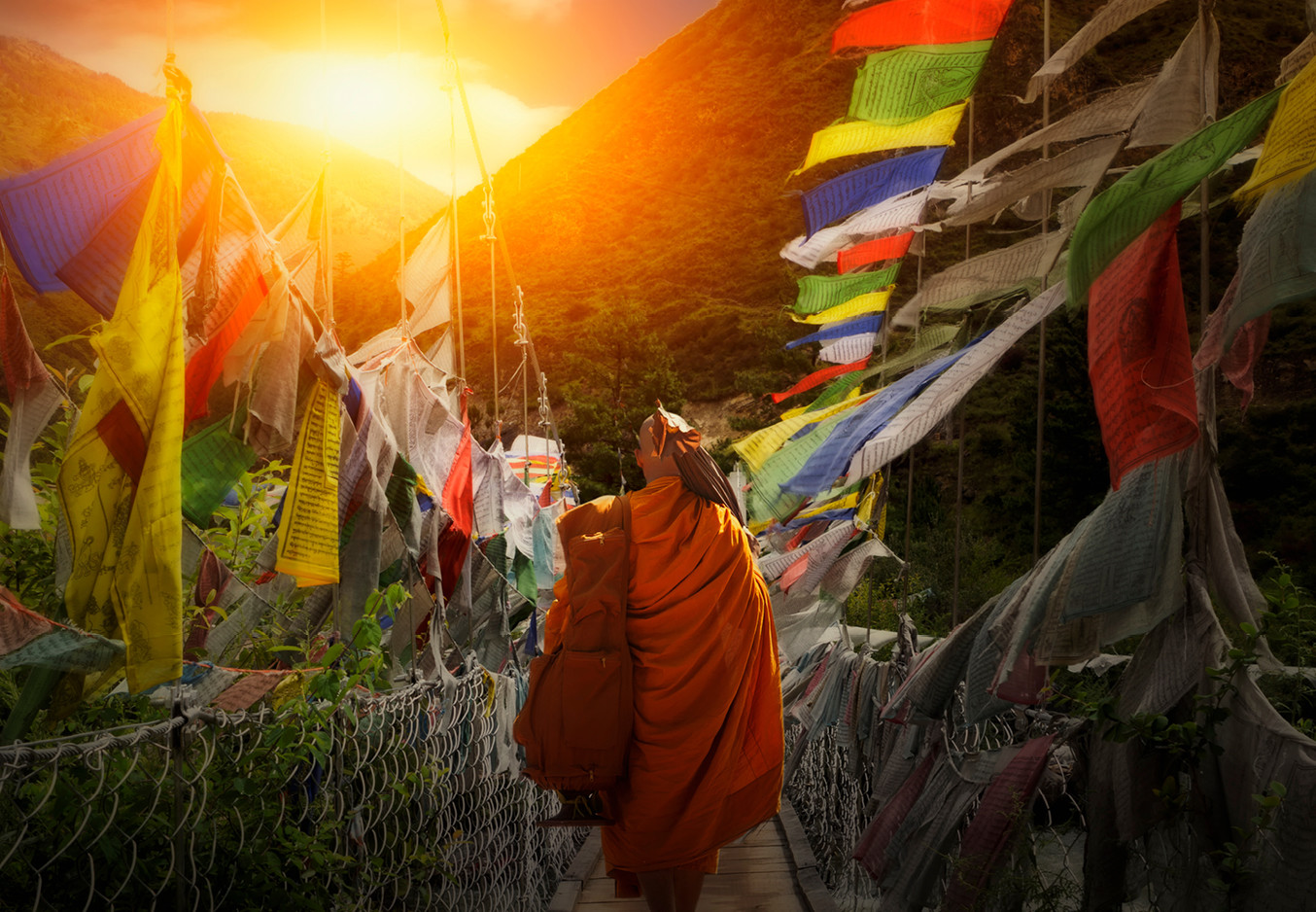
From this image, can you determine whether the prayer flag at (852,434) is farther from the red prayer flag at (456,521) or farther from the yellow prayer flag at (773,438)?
the red prayer flag at (456,521)

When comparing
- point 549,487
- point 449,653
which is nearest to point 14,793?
point 449,653

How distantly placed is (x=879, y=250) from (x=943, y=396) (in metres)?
2.81

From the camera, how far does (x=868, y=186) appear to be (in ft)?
13.1

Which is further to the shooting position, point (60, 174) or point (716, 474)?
point (716, 474)

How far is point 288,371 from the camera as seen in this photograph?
2211 mm

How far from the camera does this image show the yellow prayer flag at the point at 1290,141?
1.27 m

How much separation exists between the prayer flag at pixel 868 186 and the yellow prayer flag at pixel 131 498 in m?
2.92

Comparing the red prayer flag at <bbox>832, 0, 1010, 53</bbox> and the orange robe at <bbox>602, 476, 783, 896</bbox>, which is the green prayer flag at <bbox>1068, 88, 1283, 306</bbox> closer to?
the orange robe at <bbox>602, 476, 783, 896</bbox>

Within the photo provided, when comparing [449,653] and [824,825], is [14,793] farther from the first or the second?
[824,825]

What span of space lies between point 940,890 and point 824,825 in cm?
254

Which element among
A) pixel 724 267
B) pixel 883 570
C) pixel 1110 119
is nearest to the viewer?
pixel 1110 119

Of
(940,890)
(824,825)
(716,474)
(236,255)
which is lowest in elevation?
(824,825)

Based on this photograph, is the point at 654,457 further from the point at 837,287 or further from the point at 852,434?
the point at 837,287

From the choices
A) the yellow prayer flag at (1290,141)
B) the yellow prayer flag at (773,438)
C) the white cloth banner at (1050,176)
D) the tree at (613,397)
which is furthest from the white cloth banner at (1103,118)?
the tree at (613,397)
